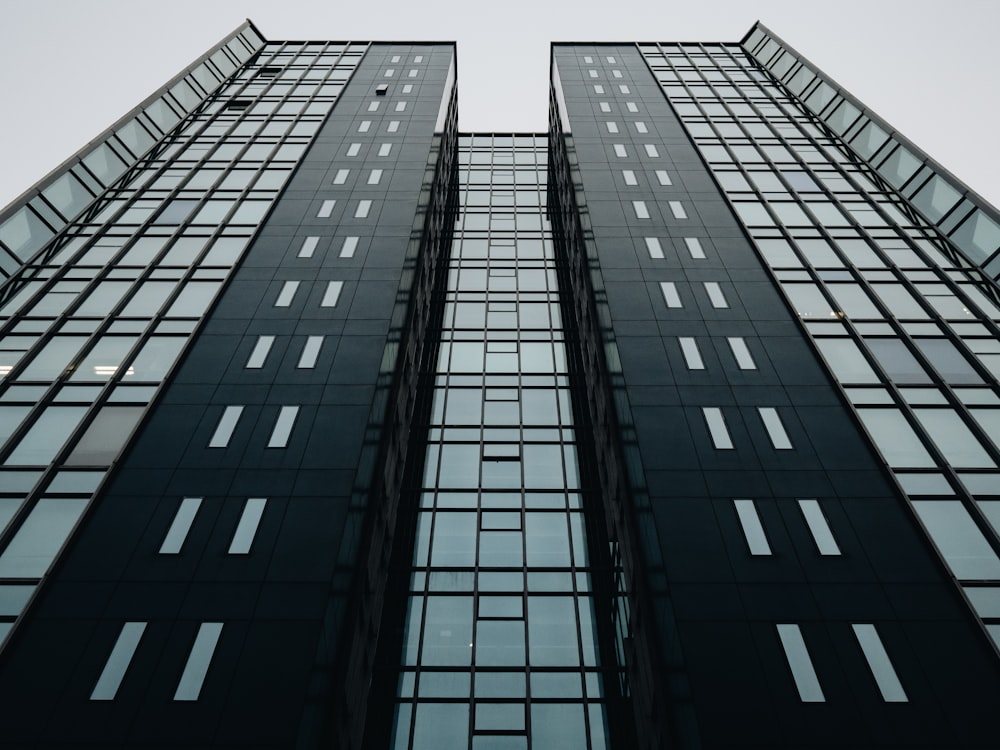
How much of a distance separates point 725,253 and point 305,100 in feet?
99.8

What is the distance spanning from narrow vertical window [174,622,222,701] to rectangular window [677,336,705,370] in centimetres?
1664

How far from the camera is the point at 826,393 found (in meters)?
21.8

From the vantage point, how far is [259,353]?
23.4 meters

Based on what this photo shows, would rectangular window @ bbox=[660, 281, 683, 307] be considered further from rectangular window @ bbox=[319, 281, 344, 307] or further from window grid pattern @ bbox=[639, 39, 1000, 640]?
rectangular window @ bbox=[319, 281, 344, 307]

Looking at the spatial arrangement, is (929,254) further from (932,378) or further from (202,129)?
(202,129)

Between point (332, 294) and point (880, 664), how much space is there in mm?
21439

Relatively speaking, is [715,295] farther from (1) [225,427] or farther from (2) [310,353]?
(1) [225,427]

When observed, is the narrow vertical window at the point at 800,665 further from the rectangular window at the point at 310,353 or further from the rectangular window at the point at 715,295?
the rectangular window at the point at 310,353

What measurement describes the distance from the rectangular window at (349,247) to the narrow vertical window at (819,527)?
19928 millimetres

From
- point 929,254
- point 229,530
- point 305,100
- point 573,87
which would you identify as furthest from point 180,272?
point 929,254

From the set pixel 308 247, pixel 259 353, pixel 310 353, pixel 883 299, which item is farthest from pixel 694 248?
pixel 259 353

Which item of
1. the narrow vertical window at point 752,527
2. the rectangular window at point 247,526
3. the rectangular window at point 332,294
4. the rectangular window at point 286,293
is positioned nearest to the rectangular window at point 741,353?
the narrow vertical window at point 752,527

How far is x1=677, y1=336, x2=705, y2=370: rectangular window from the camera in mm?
22766

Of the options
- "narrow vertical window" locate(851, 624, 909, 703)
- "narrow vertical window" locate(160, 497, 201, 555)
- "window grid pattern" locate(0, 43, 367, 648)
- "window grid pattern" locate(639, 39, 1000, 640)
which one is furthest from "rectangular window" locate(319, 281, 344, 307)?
"narrow vertical window" locate(851, 624, 909, 703)
